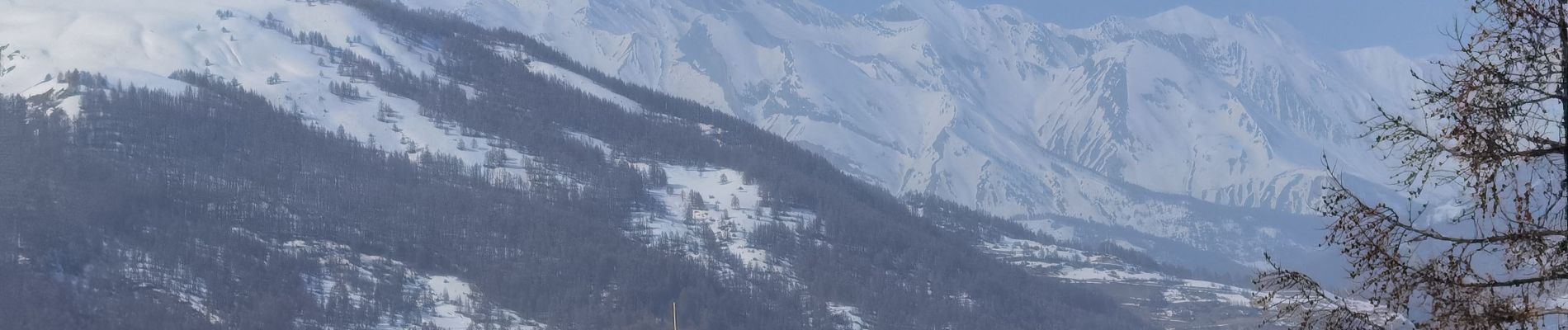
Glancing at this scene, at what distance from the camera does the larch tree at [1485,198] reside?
1672cm

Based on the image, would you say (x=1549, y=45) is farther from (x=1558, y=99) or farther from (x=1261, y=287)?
(x=1261, y=287)

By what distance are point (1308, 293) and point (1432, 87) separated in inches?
94.7

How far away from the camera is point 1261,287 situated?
18719mm

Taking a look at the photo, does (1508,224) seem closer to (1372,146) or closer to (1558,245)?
(1558,245)

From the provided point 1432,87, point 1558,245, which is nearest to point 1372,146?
point 1432,87

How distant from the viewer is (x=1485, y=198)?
16.5m

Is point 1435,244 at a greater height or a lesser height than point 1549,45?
lesser

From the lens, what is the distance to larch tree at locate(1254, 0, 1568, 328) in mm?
16719

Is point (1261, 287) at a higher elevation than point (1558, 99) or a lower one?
lower

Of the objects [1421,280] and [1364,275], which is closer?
[1421,280]

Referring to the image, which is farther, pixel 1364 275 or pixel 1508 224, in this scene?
pixel 1364 275

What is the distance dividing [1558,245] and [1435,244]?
6.03 feet

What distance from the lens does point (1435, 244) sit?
18438 mm

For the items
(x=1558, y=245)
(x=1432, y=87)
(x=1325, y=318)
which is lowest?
(x=1325, y=318)
